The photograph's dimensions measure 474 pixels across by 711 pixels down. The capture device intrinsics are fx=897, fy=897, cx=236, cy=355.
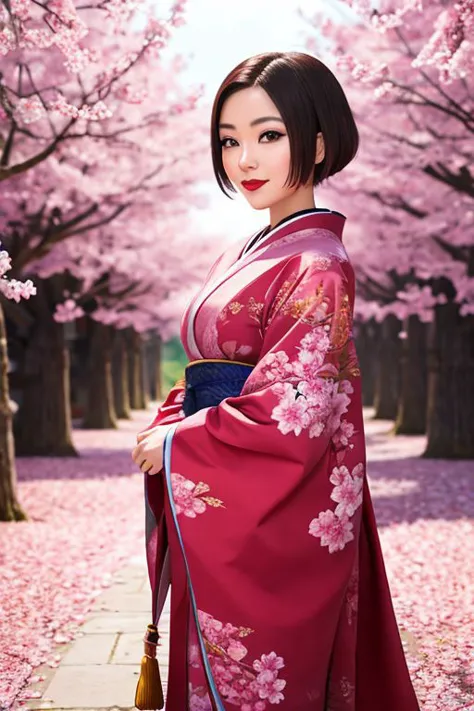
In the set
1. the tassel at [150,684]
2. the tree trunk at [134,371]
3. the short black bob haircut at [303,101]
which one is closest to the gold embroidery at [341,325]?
the short black bob haircut at [303,101]

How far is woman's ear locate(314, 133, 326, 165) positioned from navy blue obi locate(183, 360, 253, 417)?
83 centimetres

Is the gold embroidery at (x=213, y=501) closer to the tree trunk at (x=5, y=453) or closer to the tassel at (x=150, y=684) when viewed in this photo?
the tassel at (x=150, y=684)

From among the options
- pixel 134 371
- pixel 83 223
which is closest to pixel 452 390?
pixel 83 223

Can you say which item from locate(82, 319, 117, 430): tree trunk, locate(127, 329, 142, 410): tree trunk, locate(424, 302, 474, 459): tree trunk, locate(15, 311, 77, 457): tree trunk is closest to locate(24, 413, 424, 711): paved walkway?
locate(424, 302, 474, 459): tree trunk

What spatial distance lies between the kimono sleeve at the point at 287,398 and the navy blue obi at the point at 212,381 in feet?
0.43

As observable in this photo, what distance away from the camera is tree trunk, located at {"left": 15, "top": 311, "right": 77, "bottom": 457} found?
15375 mm

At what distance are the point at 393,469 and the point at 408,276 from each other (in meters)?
7.37

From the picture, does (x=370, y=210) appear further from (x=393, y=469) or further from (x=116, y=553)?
(x=116, y=553)

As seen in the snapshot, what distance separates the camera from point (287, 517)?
288cm

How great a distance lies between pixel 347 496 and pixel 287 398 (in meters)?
0.42

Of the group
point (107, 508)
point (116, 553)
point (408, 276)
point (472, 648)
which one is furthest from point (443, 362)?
point (472, 648)

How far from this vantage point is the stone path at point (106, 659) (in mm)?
4152

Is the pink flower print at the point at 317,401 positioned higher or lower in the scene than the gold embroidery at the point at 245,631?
higher

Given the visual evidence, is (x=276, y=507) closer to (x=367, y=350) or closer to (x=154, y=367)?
(x=367, y=350)
